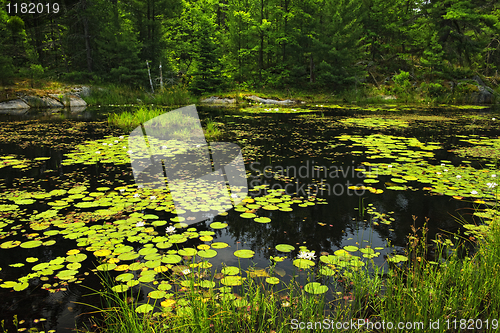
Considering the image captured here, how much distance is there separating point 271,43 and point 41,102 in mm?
16313

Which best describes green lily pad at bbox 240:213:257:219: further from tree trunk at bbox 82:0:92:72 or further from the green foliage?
tree trunk at bbox 82:0:92:72

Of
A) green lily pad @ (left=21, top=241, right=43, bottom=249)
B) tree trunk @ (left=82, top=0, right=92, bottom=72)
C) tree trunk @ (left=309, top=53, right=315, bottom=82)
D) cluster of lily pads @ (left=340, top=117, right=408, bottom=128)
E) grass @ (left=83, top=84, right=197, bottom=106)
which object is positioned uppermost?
tree trunk @ (left=82, top=0, right=92, bottom=72)

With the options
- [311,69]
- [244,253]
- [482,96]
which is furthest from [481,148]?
[311,69]

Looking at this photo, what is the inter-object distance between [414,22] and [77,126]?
934 inches

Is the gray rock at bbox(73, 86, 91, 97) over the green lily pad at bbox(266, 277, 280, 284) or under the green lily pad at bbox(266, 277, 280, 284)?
over

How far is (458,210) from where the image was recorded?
3834 millimetres

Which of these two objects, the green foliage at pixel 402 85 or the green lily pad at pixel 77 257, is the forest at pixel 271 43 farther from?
the green lily pad at pixel 77 257

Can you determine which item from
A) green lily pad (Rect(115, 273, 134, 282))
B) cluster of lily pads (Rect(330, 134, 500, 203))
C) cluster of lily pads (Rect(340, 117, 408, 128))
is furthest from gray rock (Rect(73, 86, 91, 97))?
green lily pad (Rect(115, 273, 134, 282))

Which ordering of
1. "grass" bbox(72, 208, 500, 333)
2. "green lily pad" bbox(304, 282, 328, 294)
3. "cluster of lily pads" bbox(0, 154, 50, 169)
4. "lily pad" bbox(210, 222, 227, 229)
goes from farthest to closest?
1. "cluster of lily pads" bbox(0, 154, 50, 169)
2. "lily pad" bbox(210, 222, 227, 229)
3. "green lily pad" bbox(304, 282, 328, 294)
4. "grass" bbox(72, 208, 500, 333)

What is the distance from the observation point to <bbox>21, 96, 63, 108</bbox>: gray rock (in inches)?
647

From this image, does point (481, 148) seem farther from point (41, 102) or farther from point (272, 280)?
point (41, 102)

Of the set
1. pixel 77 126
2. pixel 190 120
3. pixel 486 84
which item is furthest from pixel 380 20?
pixel 77 126

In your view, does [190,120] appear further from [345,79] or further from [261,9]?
[261,9]

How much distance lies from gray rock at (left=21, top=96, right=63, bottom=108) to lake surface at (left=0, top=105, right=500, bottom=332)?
35.1 feet
